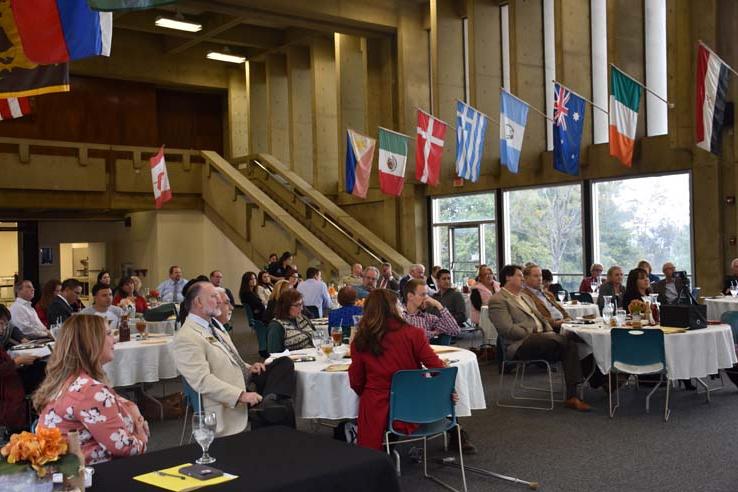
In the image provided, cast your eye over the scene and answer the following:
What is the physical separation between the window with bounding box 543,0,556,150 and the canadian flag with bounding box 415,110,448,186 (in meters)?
3.28

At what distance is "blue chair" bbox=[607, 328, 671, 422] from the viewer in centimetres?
691

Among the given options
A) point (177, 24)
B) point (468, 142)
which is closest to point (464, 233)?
point (468, 142)

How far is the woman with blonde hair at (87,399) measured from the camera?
320cm

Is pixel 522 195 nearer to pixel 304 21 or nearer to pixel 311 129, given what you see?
pixel 304 21

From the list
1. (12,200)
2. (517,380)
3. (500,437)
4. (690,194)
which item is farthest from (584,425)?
(12,200)

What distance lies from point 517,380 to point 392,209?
1071 centimetres

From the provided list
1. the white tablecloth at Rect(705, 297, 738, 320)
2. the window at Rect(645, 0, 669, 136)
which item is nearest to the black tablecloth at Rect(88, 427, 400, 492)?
the white tablecloth at Rect(705, 297, 738, 320)

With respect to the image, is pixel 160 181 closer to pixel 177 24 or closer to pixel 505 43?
pixel 177 24

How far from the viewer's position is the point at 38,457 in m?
2.27

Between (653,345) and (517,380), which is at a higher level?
(653,345)

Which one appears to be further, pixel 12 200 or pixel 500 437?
pixel 12 200

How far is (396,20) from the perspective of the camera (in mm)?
18938

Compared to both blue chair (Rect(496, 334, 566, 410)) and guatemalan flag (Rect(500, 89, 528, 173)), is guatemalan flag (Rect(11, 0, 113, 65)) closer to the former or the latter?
blue chair (Rect(496, 334, 566, 410))

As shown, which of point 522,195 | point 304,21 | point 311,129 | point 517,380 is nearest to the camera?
point 517,380
